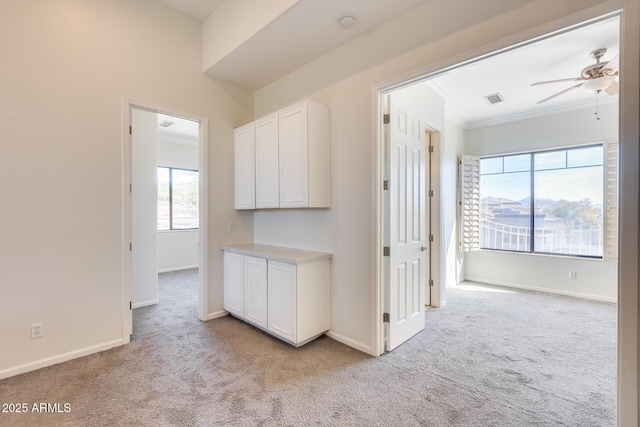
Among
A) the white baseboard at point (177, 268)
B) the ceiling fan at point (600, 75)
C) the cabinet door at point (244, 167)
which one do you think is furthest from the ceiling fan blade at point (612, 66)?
the white baseboard at point (177, 268)

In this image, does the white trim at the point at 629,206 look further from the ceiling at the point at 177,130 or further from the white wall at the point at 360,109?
the ceiling at the point at 177,130

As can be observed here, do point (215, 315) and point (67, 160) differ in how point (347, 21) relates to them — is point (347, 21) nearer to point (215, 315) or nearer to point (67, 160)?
point (67, 160)

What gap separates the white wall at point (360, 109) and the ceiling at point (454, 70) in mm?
141

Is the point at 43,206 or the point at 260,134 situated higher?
the point at 260,134

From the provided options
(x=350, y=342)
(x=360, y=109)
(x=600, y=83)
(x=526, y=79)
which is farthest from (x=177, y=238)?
(x=600, y=83)

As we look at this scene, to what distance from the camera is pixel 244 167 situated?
140 inches

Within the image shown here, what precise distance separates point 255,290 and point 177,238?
442cm

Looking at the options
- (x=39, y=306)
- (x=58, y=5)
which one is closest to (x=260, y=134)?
(x=58, y=5)

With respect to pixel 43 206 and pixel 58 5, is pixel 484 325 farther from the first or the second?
pixel 58 5

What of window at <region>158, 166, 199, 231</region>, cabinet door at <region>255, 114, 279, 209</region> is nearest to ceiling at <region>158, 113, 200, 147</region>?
window at <region>158, 166, 199, 231</region>

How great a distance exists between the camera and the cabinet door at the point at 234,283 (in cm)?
329

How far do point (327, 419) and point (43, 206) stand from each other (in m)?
2.86

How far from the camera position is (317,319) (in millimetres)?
2846

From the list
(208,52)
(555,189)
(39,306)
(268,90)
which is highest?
(208,52)
